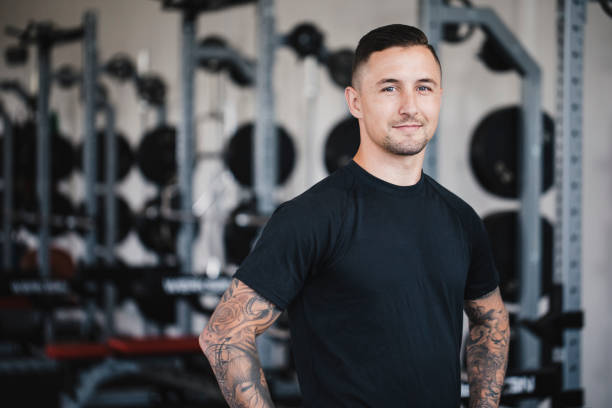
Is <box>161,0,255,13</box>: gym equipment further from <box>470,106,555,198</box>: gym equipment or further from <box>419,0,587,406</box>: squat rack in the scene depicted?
<box>419,0,587,406</box>: squat rack

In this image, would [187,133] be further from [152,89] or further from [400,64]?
[400,64]

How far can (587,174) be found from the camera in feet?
8.61

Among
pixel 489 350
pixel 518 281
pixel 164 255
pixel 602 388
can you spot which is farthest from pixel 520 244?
pixel 164 255

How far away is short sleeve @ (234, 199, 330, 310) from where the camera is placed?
965 mm

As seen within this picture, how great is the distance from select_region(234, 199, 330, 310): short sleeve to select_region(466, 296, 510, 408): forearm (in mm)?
428

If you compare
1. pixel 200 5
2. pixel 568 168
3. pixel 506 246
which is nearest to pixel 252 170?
pixel 200 5

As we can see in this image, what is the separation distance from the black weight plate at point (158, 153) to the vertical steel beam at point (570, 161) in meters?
3.01

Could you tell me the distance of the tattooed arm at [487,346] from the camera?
1.22 metres

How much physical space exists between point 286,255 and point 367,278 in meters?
0.13

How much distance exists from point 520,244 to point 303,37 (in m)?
1.36

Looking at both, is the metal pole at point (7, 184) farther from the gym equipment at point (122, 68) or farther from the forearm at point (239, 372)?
the forearm at point (239, 372)

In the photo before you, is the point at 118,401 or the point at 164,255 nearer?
the point at 118,401

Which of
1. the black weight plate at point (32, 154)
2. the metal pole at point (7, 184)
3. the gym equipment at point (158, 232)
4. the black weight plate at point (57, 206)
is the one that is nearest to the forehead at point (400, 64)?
the gym equipment at point (158, 232)

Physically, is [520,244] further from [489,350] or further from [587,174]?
[489,350]
